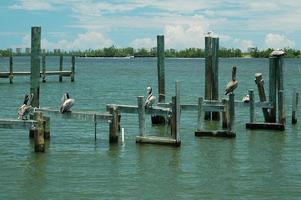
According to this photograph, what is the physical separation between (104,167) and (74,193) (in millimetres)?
2877

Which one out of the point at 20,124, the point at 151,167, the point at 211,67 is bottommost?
the point at 151,167

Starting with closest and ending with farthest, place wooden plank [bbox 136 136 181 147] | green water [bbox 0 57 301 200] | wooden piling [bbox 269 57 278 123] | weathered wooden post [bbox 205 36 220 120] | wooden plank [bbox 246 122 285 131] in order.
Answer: green water [bbox 0 57 301 200]
wooden plank [bbox 136 136 181 147]
wooden plank [bbox 246 122 285 131]
wooden piling [bbox 269 57 278 123]
weathered wooden post [bbox 205 36 220 120]

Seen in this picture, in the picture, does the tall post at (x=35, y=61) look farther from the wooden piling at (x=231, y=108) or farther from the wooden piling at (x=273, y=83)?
the wooden piling at (x=273, y=83)

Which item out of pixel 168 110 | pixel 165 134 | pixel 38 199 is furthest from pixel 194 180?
pixel 165 134

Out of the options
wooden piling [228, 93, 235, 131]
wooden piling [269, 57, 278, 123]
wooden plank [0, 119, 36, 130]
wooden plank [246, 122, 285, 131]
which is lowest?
wooden plank [246, 122, 285, 131]

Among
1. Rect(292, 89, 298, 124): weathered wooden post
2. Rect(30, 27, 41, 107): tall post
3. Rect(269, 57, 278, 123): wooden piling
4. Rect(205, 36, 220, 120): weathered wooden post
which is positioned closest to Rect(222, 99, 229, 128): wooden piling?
Rect(269, 57, 278, 123): wooden piling

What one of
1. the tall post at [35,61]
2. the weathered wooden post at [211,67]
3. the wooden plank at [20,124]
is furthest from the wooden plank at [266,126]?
the wooden plank at [20,124]

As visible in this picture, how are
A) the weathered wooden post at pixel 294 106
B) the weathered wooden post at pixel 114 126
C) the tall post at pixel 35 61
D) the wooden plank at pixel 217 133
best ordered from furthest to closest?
the weathered wooden post at pixel 294 106 < the wooden plank at pixel 217 133 < the tall post at pixel 35 61 < the weathered wooden post at pixel 114 126

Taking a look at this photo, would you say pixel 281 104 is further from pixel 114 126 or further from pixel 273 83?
pixel 114 126

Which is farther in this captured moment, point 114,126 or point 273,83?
point 273,83

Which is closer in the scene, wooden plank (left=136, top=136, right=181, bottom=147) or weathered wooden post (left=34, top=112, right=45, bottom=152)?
weathered wooden post (left=34, top=112, right=45, bottom=152)

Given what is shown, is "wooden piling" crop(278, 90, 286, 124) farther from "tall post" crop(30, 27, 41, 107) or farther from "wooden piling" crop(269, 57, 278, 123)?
"tall post" crop(30, 27, 41, 107)

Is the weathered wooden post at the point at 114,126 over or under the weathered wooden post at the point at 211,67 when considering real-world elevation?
under

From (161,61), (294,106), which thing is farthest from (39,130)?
(294,106)
